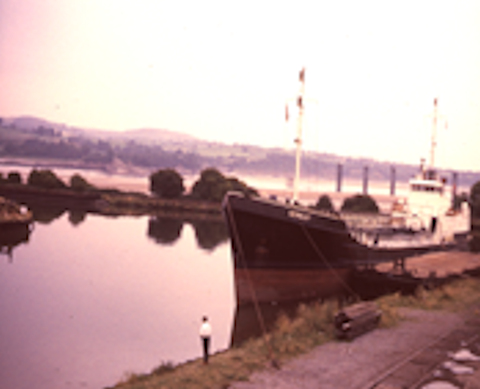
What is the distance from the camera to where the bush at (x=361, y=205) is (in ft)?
270

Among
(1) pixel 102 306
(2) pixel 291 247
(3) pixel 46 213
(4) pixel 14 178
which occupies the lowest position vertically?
(3) pixel 46 213

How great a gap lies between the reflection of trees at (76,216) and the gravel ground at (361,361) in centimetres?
5640

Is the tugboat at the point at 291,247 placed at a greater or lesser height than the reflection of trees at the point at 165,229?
greater

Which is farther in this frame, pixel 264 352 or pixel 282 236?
pixel 282 236

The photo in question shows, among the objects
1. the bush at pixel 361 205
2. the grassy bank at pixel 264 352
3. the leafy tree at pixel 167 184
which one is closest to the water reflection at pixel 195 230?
the leafy tree at pixel 167 184

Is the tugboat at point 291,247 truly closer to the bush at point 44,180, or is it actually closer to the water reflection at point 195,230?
the water reflection at point 195,230

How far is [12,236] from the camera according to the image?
5281cm

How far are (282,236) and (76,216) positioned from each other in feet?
191

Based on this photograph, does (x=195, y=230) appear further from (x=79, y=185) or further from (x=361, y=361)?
(x=361, y=361)

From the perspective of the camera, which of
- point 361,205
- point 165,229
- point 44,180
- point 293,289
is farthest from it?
point 44,180

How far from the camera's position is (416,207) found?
44594 millimetres

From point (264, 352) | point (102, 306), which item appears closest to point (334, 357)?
point (264, 352)

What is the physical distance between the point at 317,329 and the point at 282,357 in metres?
3.56

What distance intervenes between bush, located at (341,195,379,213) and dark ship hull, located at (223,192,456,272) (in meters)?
53.2
